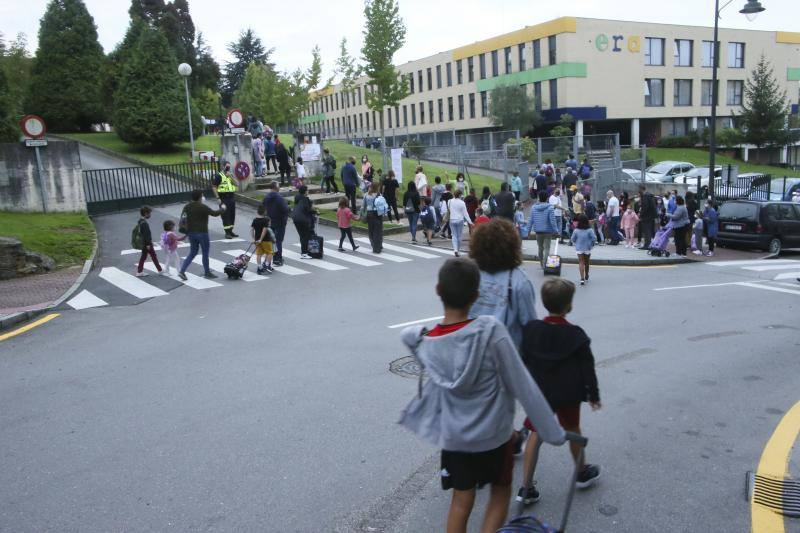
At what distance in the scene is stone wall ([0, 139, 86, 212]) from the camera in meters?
A: 18.6

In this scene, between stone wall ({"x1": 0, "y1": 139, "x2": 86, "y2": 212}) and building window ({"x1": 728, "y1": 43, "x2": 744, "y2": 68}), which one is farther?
building window ({"x1": 728, "y1": 43, "x2": 744, "y2": 68})

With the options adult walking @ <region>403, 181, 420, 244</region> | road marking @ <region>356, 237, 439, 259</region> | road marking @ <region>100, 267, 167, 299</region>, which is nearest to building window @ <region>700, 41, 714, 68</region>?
adult walking @ <region>403, 181, 420, 244</region>

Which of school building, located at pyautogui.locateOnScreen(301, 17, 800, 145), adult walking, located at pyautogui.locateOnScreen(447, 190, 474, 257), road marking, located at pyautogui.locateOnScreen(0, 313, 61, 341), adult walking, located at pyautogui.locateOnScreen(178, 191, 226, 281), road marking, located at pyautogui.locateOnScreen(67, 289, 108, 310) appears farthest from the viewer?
school building, located at pyautogui.locateOnScreen(301, 17, 800, 145)

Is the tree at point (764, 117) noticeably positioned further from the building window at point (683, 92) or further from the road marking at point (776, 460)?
the road marking at point (776, 460)

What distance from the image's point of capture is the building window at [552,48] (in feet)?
178

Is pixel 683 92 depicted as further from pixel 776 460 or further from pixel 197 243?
pixel 776 460

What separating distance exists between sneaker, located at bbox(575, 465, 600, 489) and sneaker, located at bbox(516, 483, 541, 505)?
356mm

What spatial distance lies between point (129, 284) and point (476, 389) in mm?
12018

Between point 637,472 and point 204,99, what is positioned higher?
point 204,99

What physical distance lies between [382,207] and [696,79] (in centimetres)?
5395

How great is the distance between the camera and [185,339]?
9.20 metres

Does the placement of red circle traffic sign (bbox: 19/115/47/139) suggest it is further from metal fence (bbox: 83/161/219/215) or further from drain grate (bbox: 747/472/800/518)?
drain grate (bbox: 747/472/800/518)

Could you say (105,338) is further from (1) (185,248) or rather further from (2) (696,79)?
(2) (696,79)

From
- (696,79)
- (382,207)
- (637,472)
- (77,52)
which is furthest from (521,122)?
(637,472)
